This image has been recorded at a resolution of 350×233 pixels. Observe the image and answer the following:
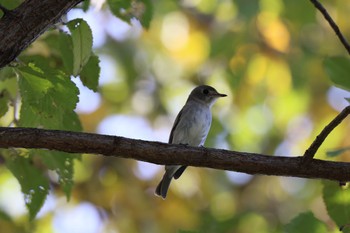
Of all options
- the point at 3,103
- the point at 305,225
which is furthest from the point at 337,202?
the point at 3,103

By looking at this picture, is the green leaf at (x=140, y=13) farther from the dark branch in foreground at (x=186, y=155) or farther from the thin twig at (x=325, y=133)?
the thin twig at (x=325, y=133)

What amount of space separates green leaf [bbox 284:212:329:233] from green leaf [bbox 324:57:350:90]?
0.58m

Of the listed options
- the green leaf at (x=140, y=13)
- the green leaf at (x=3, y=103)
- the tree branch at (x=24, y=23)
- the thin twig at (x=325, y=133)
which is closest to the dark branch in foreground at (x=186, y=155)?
the thin twig at (x=325, y=133)

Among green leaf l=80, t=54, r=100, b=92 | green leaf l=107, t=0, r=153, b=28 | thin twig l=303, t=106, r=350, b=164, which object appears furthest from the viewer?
green leaf l=107, t=0, r=153, b=28

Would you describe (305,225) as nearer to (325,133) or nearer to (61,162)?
(325,133)

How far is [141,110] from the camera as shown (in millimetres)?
9359

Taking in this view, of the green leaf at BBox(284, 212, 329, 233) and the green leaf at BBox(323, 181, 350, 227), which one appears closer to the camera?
Result: the green leaf at BBox(284, 212, 329, 233)

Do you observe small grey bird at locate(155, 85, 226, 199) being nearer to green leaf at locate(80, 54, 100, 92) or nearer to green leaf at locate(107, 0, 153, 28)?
green leaf at locate(107, 0, 153, 28)

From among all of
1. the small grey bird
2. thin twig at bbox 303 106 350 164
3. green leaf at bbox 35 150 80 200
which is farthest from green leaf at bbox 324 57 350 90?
the small grey bird

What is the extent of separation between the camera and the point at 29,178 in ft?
10.8

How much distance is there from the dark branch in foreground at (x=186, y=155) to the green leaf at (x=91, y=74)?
498 millimetres

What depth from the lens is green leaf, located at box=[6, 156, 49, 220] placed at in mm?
3289

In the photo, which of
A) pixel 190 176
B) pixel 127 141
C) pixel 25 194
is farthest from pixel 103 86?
pixel 127 141

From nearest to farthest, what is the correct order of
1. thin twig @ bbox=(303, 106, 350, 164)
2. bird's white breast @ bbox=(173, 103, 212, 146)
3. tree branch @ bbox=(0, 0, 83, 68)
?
tree branch @ bbox=(0, 0, 83, 68)
thin twig @ bbox=(303, 106, 350, 164)
bird's white breast @ bbox=(173, 103, 212, 146)
